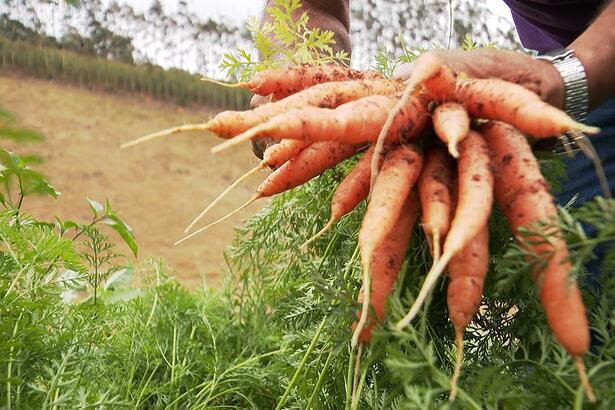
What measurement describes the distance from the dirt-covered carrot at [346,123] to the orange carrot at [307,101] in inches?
1.4

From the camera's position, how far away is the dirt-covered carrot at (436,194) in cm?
63

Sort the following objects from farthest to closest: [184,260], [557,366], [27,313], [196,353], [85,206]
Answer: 1. [85,206]
2. [184,260]
3. [196,353]
4. [27,313]
5. [557,366]

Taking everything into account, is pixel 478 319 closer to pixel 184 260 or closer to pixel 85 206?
pixel 184 260

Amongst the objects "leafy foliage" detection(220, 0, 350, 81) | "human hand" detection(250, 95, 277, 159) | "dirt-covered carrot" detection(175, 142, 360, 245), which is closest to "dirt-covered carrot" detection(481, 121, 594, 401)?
"dirt-covered carrot" detection(175, 142, 360, 245)

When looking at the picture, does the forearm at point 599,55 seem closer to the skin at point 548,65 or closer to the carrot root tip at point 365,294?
the skin at point 548,65

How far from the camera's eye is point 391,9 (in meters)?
6.51

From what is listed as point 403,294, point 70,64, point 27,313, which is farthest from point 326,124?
point 70,64

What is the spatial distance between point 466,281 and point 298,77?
40 cm

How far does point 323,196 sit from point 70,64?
21.3ft

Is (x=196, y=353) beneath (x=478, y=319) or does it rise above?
beneath

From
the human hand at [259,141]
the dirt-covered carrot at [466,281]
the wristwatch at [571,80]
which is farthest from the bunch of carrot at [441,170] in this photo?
the human hand at [259,141]

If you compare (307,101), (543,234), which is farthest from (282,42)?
(543,234)

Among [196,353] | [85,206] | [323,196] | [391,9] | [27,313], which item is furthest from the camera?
[391,9]

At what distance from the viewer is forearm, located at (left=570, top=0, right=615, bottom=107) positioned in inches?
30.7
